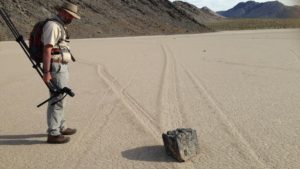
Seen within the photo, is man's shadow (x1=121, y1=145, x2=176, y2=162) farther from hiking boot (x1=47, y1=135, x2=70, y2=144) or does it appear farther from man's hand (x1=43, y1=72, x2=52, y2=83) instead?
man's hand (x1=43, y1=72, x2=52, y2=83)

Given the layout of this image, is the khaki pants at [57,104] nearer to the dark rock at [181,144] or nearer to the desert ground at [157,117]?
the desert ground at [157,117]

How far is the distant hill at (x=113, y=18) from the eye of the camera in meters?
49.2

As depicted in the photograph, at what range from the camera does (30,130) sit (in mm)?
7348

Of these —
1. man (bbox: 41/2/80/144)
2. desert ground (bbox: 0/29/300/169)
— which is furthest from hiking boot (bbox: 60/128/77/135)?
man (bbox: 41/2/80/144)

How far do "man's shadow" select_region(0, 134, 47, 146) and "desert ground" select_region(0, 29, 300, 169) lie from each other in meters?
0.01

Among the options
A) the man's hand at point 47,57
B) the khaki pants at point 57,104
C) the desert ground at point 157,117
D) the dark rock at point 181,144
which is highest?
the man's hand at point 47,57

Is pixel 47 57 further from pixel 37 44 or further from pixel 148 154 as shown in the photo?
pixel 148 154

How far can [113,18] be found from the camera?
207 feet

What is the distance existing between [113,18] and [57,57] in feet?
190

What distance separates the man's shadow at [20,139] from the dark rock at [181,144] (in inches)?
79.4

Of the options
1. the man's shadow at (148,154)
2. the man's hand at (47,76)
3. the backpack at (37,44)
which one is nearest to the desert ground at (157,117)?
the man's shadow at (148,154)

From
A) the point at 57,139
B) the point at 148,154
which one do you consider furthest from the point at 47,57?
the point at 148,154

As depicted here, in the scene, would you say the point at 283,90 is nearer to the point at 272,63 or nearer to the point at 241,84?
the point at 241,84

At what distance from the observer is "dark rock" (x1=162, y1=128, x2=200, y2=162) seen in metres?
5.45
